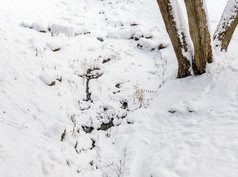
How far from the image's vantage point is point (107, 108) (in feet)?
15.0

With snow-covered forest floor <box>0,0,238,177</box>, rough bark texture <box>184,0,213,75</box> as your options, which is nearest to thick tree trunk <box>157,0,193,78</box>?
rough bark texture <box>184,0,213,75</box>

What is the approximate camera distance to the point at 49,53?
230 inches

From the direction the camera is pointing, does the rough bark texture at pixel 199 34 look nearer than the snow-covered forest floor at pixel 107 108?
No

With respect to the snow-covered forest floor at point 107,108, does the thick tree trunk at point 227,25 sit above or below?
above

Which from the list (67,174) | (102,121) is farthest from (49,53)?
(67,174)

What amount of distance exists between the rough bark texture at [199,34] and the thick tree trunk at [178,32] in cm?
15

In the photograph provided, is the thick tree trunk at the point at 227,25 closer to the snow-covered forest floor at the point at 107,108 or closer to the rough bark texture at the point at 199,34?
the snow-covered forest floor at the point at 107,108

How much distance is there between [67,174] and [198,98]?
8.94 ft

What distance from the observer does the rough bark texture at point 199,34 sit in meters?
3.84

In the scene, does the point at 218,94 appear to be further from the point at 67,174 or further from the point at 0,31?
the point at 0,31

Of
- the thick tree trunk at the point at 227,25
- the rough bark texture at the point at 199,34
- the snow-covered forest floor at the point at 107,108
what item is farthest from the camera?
the thick tree trunk at the point at 227,25

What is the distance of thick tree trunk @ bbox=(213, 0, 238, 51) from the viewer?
4418 millimetres

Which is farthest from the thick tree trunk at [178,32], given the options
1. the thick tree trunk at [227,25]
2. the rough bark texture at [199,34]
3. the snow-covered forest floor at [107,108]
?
the thick tree trunk at [227,25]

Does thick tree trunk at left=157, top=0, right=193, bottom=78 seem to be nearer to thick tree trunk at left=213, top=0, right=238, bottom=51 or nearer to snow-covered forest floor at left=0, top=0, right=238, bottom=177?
snow-covered forest floor at left=0, top=0, right=238, bottom=177
